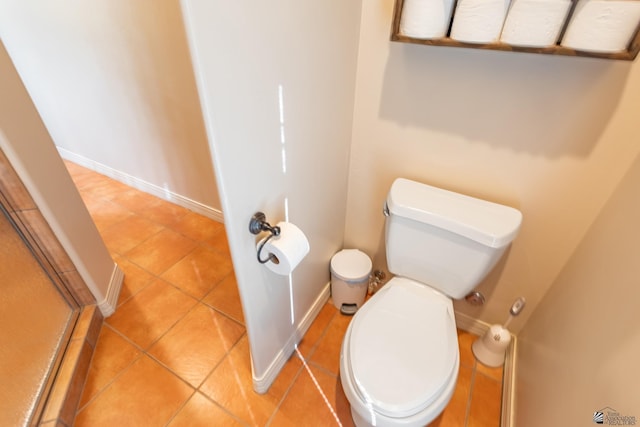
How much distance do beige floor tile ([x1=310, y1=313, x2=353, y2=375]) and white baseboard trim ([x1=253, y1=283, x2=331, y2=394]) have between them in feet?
0.31

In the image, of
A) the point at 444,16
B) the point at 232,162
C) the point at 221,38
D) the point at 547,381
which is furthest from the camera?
the point at 547,381

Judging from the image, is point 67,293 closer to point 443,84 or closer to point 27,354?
point 27,354

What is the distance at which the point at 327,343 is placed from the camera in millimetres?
1470

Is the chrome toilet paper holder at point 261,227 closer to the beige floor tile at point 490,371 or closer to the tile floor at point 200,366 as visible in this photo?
the tile floor at point 200,366

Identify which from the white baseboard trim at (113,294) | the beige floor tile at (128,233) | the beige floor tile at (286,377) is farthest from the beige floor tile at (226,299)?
the beige floor tile at (128,233)

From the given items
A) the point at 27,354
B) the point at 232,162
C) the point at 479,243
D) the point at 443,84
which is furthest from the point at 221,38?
the point at 27,354

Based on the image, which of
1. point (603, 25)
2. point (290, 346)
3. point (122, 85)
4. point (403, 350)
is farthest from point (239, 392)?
point (122, 85)

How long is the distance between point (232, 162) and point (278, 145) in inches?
7.7

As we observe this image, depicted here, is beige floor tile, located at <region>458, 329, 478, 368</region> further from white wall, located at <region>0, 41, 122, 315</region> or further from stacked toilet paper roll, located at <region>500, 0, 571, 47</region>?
white wall, located at <region>0, 41, 122, 315</region>

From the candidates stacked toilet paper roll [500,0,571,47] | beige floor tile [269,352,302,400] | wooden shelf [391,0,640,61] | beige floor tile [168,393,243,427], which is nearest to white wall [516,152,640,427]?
wooden shelf [391,0,640,61]

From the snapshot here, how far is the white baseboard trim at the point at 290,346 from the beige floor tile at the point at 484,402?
Answer: 2.47 ft

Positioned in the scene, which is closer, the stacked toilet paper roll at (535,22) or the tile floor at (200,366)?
the stacked toilet paper roll at (535,22)

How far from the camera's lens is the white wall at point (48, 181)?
1047 mm

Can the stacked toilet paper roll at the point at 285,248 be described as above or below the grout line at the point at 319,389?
above
